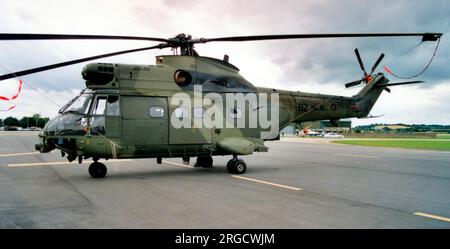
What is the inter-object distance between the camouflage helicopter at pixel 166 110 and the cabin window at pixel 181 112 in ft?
0.11

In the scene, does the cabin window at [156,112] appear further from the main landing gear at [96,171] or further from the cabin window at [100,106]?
the main landing gear at [96,171]

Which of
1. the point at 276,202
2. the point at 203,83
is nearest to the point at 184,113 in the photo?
the point at 203,83

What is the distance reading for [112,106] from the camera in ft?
32.6

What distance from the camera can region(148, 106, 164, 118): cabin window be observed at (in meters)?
10.4

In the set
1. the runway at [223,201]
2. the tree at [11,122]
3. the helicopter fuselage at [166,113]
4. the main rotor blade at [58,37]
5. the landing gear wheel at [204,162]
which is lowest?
the runway at [223,201]

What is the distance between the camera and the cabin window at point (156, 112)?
34.1ft

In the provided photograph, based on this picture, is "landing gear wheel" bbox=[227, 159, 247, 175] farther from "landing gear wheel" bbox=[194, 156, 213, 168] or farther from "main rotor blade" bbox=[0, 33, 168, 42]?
"main rotor blade" bbox=[0, 33, 168, 42]

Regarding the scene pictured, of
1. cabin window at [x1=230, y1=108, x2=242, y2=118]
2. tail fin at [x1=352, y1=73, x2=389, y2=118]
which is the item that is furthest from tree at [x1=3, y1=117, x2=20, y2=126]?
tail fin at [x1=352, y1=73, x2=389, y2=118]

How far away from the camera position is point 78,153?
31.0 ft

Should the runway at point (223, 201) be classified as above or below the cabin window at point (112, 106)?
below

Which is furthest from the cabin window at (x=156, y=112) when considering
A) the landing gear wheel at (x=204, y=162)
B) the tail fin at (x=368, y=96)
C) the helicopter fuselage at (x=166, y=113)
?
the tail fin at (x=368, y=96)
